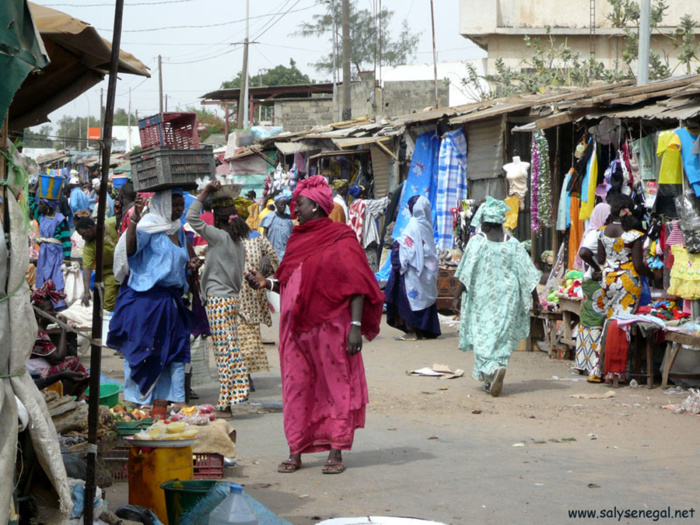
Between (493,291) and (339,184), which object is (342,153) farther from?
(493,291)

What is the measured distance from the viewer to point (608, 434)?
8.02 meters

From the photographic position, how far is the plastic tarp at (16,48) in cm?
349

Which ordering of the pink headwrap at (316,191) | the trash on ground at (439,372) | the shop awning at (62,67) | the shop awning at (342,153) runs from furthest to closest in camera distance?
1. the shop awning at (342,153)
2. the trash on ground at (439,372)
3. the pink headwrap at (316,191)
4. the shop awning at (62,67)

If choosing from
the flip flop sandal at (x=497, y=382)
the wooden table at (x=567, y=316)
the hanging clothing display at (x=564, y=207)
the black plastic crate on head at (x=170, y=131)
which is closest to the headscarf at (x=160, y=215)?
the black plastic crate on head at (x=170, y=131)

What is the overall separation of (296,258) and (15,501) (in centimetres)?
325

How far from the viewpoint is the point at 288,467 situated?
6.77 metres

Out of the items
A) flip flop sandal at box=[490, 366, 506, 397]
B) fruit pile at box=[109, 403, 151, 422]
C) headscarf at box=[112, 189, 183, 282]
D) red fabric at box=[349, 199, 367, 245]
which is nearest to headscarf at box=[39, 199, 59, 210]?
red fabric at box=[349, 199, 367, 245]

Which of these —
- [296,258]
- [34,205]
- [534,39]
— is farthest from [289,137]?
[296,258]

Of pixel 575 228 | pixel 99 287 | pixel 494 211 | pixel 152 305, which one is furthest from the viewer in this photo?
pixel 575 228

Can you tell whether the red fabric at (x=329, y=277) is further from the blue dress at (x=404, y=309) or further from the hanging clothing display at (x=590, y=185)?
the blue dress at (x=404, y=309)

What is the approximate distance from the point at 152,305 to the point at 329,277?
170 centimetres

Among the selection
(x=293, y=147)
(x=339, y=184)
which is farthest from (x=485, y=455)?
(x=293, y=147)

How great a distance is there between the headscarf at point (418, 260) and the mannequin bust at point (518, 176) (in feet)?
6.23

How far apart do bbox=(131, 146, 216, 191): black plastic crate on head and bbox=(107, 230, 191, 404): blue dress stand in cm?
42
